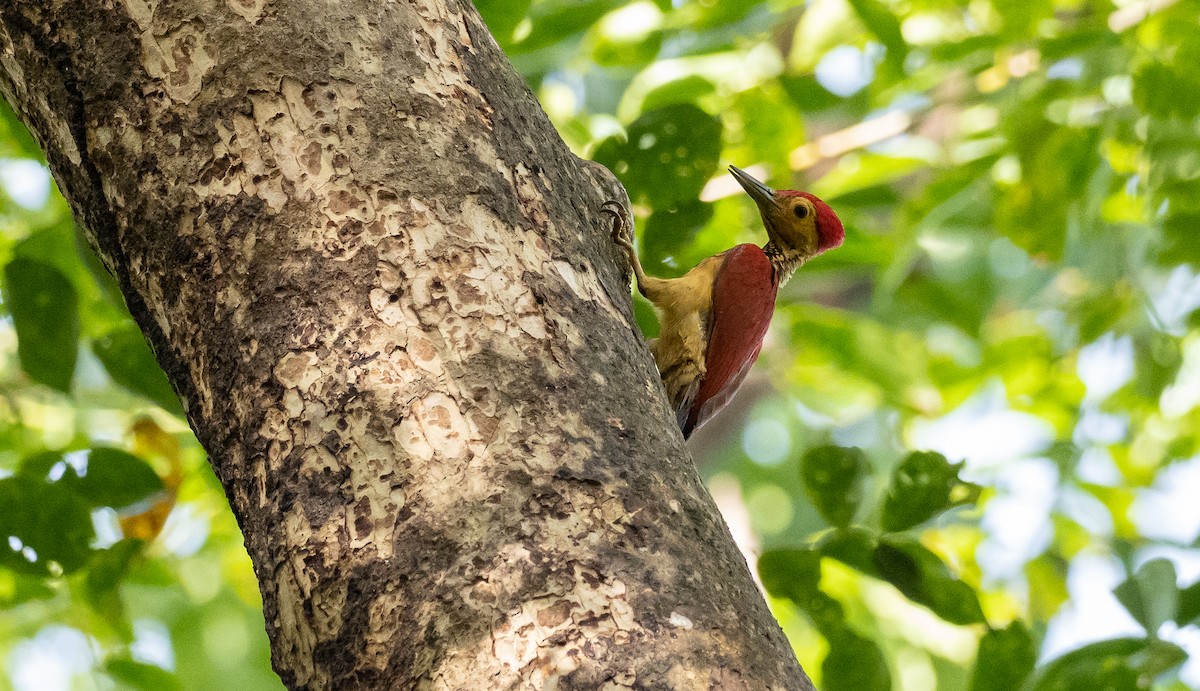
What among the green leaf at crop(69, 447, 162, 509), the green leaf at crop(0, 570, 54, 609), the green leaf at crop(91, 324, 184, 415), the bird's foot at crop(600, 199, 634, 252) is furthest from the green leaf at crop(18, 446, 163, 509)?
the bird's foot at crop(600, 199, 634, 252)

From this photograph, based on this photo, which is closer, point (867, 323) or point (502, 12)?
point (502, 12)

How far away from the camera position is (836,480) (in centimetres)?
225

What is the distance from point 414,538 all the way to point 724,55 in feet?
7.83

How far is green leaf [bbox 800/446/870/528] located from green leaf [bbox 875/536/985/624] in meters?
0.13

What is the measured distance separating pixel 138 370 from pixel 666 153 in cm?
132

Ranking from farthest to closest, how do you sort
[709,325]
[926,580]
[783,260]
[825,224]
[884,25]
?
[783,260] < [825,224] < [884,25] < [709,325] < [926,580]

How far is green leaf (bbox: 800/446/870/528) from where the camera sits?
2217mm

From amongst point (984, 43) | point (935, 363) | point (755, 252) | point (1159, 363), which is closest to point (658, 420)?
point (755, 252)

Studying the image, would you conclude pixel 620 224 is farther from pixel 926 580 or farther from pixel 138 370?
pixel 138 370

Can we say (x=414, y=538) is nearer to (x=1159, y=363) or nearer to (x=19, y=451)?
(x=19, y=451)

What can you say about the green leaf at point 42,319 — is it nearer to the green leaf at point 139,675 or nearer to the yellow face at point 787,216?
the green leaf at point 139,675

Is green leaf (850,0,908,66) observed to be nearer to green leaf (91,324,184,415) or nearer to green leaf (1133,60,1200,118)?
green leaf (1133,60,1200,118)

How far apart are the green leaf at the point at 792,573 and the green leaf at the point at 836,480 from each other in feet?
0.40

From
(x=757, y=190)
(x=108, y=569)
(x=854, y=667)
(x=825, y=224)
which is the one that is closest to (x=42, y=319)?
(x=108, y=569)
